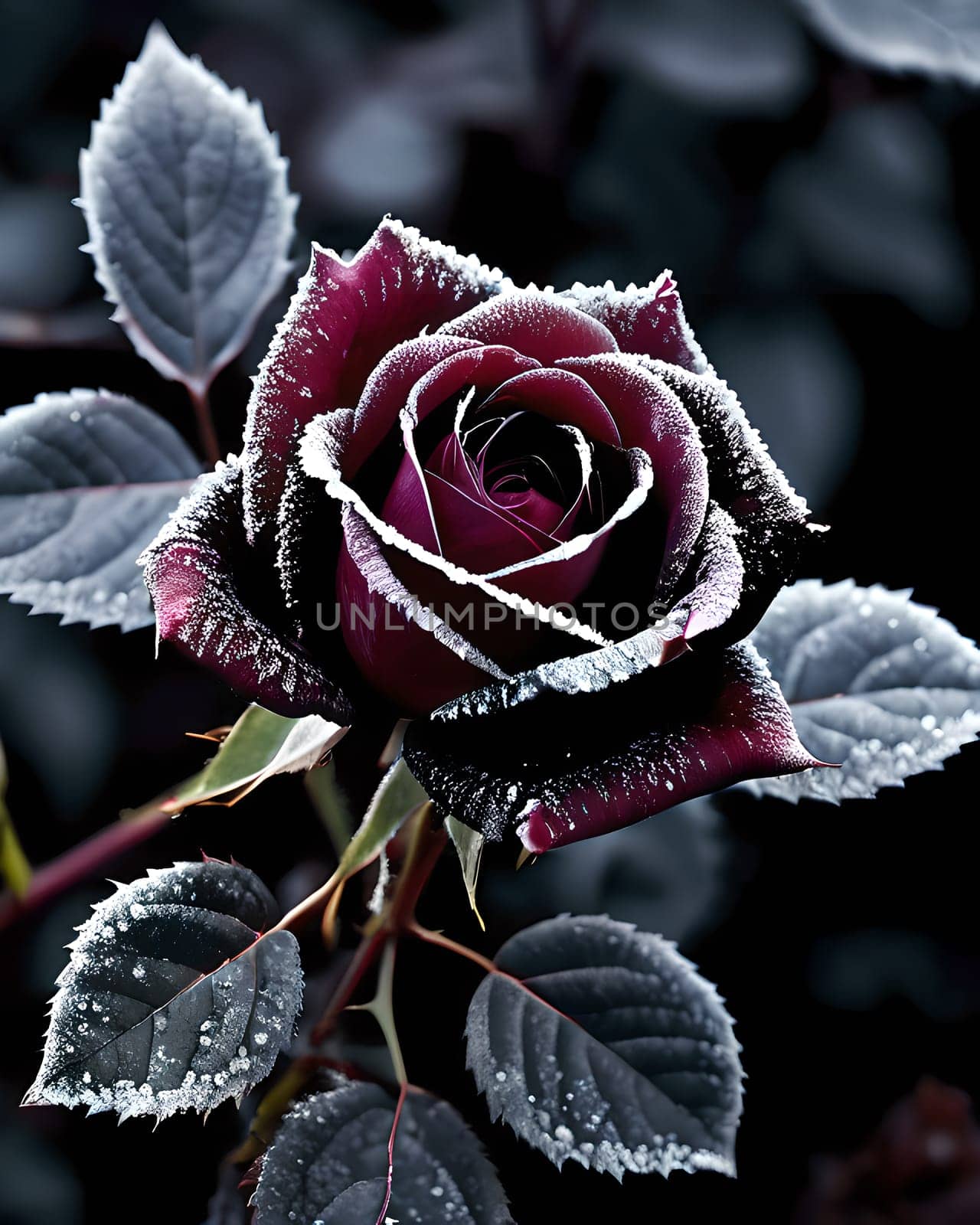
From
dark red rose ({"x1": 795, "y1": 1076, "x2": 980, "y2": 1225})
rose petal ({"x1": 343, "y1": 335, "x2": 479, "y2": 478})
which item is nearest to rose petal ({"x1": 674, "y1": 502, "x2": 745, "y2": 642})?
rose petal ({"x1": 343, "y1": 335, "x2": 479, "y2": 478})

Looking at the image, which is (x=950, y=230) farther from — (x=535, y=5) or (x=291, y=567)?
(x=291, y=567)

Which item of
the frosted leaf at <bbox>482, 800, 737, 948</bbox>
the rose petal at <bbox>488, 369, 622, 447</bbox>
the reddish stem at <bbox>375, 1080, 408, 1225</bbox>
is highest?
the rose petal at <bbox>488, 369, 622, 447</bbox>

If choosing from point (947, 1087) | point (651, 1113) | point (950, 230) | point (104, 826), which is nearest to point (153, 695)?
point (104, 826)

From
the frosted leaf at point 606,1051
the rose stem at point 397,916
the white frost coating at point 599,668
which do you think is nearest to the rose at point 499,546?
the white frost coating at point 599,668

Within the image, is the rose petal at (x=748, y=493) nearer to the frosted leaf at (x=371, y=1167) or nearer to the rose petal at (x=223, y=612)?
the rose petal at (x=223, y=612)

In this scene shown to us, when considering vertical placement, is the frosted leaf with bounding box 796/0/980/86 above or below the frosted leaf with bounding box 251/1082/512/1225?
above

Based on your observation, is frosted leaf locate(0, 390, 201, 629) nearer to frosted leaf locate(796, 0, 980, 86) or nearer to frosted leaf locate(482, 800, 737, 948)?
frosted leaf locate(482, 800, 737, 948)

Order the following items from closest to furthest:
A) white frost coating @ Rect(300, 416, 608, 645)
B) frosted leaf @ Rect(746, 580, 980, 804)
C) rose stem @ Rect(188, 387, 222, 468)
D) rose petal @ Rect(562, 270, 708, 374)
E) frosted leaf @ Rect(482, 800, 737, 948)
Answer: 1. white frost coating @ Rect(300, 416, 608, 645)
2. rose petal @ Rect(562, 270, 708, 374)
3. frosted leaf @ Rect(746, 580, 980, 804)
4. rose stem @ Rect(188, 387, 222, 468)
5. frosted leaf @ Rect(482, 800, 737, 948)

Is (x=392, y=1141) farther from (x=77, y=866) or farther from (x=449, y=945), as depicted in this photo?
(x=77, y=866)
